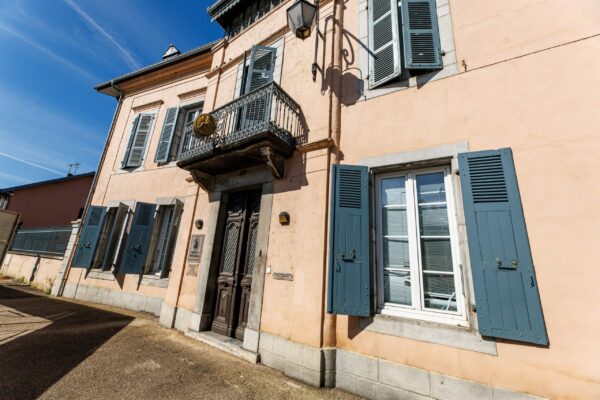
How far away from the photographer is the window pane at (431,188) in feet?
12.4

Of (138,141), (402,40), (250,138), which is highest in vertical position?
(138,141)

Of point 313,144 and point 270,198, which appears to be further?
point 270,198

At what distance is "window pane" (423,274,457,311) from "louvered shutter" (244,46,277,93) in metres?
5.59

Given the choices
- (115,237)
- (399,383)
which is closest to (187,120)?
(115,237)

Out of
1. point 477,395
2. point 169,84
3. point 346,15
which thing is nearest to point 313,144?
point 346,15

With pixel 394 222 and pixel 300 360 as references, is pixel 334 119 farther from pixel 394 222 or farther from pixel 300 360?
pixel 300 360

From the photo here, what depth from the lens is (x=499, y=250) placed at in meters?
3.07

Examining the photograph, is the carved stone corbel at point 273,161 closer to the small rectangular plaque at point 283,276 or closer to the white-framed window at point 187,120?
the small rectangular plaque at point 283,276

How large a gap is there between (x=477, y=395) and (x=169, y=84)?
11.7 m

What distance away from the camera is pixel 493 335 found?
9.41ft

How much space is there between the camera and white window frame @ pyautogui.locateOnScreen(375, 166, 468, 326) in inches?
130

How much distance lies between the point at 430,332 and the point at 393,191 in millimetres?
2045

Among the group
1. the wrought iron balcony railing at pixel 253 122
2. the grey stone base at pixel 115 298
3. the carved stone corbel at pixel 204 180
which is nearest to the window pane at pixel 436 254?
the wrought iron balcony railing at pixel 253 122

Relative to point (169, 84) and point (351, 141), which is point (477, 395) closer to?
point (351, 141)
